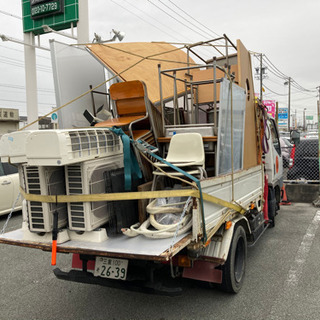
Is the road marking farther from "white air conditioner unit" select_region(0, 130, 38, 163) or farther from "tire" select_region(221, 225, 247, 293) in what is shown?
"white air conditioner unit" select_region(0, 130, 38, 163)

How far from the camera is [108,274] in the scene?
3.08m

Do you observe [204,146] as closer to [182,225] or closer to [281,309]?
[182,225]

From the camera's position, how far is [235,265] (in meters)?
3.92

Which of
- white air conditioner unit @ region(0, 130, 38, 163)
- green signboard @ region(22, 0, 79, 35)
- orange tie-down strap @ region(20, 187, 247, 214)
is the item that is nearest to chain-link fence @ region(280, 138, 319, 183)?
orange tie-down strap @ region(20, 187, 247, 214)

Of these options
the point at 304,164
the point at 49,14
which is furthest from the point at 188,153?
the point at 49,14

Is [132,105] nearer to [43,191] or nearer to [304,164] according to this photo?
[43,191]

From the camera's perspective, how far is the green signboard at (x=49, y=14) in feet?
39.8

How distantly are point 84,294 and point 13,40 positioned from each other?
37.5ft

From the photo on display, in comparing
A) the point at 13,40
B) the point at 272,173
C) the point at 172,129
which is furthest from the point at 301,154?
the point at 13,40

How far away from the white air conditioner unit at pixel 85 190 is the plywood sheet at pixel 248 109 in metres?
2.17

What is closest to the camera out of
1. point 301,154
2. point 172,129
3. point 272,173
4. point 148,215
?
point 148,215

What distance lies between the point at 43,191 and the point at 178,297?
6.36 feet

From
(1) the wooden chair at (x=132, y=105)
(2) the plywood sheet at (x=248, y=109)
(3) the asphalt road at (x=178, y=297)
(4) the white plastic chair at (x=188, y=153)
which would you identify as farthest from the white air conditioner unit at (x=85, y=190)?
(2) the plywood sheet at (x=248, y=109)

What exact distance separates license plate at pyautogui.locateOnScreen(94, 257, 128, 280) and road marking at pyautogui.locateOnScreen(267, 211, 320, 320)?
153 centimetres
